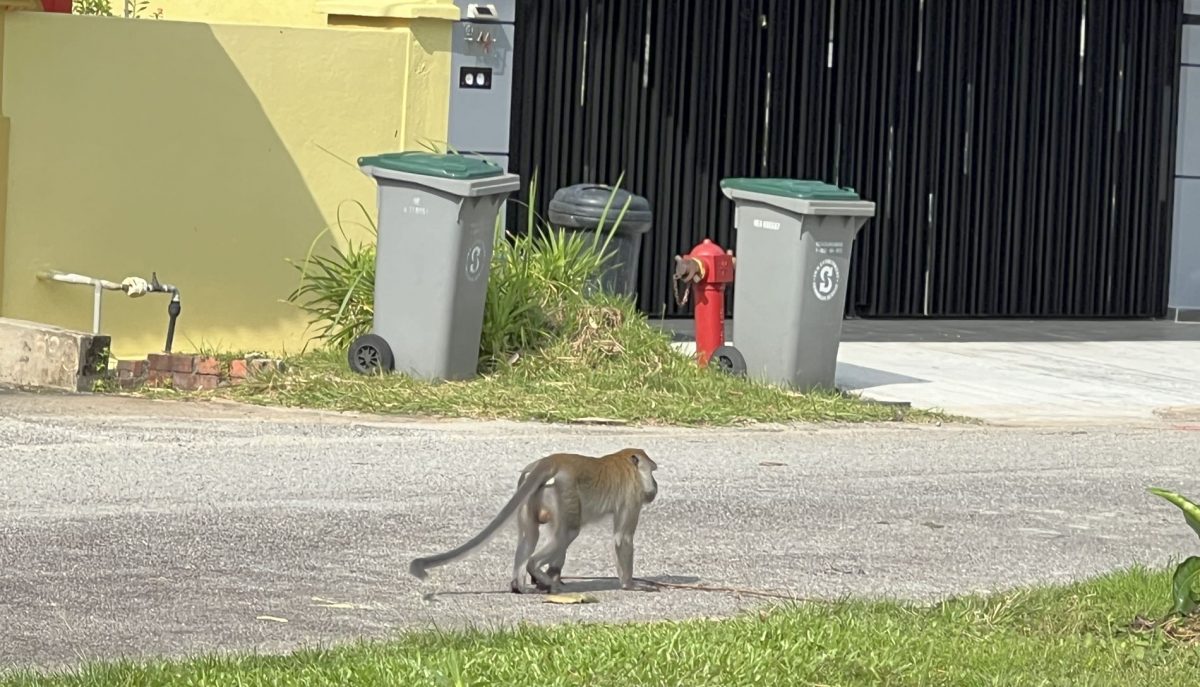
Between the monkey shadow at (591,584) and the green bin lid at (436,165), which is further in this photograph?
the green bin lid at (436,165)

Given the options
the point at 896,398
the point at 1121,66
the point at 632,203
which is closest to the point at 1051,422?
the point at 896,398

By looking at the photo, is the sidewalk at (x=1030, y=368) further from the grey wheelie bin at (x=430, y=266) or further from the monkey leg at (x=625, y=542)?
the monkey leg at (x=625, y=542)

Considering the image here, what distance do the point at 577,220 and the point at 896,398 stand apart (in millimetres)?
2390

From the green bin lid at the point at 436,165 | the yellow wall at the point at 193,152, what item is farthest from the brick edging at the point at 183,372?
the yellow wall at the point at 193,152

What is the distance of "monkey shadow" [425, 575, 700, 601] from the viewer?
696 centimetres

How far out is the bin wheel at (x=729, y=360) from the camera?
12742mm

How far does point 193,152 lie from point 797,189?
3.84 metres

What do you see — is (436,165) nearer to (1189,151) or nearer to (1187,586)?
→ (1187,586)

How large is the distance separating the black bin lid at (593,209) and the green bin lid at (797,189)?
1026mm

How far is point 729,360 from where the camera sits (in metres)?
12.8

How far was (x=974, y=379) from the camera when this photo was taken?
14.3 meters

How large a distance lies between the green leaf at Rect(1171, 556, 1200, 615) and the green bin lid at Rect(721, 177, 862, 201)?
6408 millimetres

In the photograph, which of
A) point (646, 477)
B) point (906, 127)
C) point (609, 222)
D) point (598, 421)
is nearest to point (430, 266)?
point (598, 421)

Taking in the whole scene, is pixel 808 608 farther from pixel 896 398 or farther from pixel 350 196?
pixel 350 196
